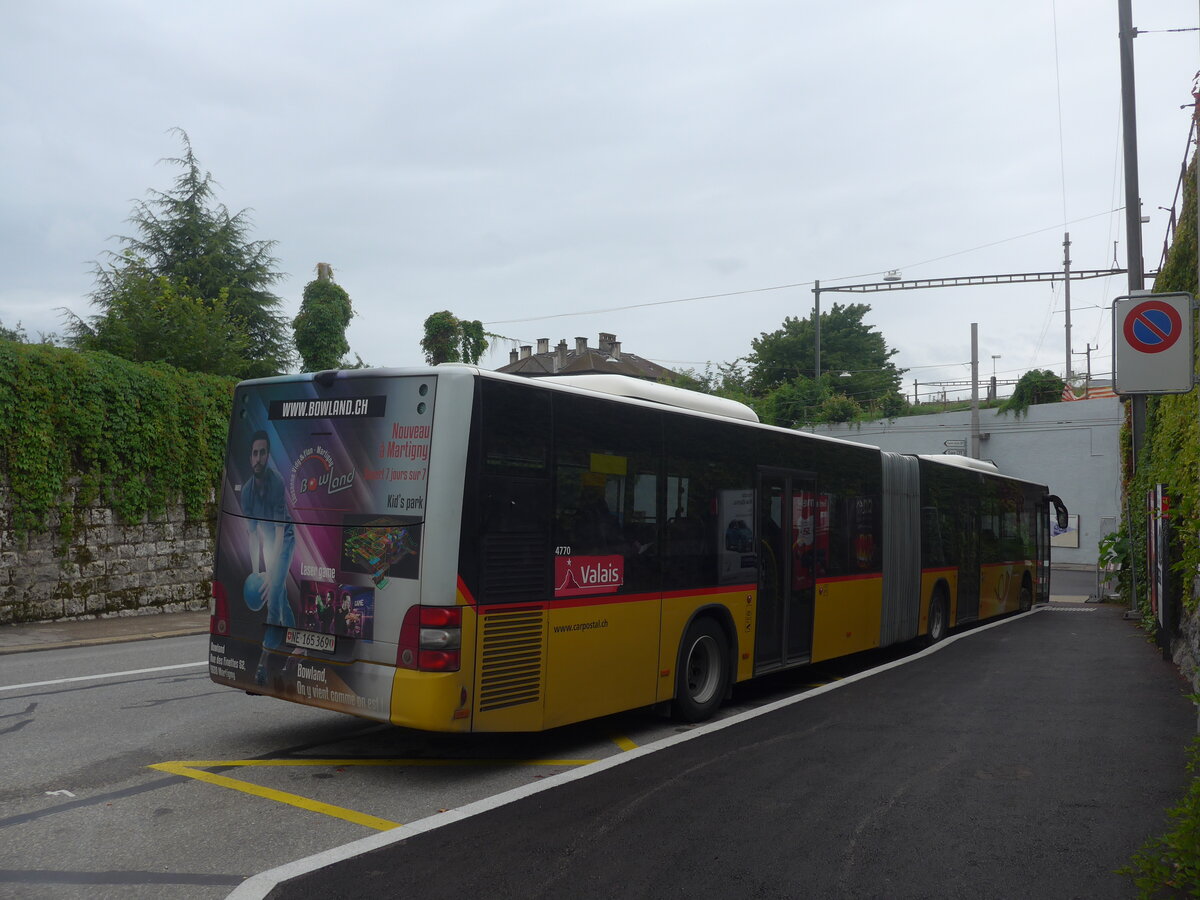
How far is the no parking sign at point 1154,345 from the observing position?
9.71 metres

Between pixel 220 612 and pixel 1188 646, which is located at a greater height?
pixel 220 612

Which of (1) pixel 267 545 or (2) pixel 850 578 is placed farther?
(2) pixel 850 578

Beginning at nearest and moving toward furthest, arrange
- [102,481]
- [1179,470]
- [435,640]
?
[435,640] → [1179,470] → [102,481]

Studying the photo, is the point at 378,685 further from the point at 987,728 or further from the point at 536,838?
the point at 987,728

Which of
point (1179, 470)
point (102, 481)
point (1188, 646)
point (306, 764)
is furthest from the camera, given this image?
point (102, 481)

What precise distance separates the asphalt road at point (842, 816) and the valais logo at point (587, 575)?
1217 mm

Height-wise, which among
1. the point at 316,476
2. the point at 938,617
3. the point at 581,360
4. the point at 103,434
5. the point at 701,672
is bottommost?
the point at 701,672

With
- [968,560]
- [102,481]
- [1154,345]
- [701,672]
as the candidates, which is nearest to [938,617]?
[968,560]

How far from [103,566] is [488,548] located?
12.1 m

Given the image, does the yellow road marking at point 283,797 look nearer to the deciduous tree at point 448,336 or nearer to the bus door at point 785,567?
the bus door at point 785,567

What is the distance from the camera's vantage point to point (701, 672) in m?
8.98

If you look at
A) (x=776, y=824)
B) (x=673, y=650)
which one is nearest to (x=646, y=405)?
(x=673, y=650)

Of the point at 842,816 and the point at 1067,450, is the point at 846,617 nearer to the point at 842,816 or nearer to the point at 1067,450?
the point at 842,816

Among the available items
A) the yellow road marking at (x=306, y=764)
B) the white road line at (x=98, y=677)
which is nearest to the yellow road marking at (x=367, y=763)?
the yellow road marking at (x=306, y=764)
